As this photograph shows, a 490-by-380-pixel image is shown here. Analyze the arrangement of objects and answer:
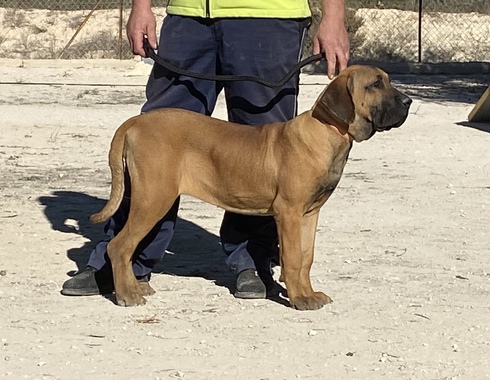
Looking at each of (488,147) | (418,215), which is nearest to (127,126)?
(418,215)

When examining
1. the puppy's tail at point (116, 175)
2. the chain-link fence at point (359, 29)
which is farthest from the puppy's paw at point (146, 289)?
the chain-link fence at point (359, 29)

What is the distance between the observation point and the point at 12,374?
4898 mm

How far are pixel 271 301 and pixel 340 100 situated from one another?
117cm

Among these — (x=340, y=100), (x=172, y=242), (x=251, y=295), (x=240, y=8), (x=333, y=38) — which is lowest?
(x=172, y=242)

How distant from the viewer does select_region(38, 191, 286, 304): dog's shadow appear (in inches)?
267

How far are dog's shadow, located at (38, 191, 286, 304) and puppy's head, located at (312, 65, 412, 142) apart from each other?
3.46 ft

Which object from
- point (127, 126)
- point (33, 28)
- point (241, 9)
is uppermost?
point (241, 9)

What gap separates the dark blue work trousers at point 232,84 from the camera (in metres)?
6.08

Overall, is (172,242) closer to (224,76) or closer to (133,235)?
(133,235)

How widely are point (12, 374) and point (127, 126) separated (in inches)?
61.4

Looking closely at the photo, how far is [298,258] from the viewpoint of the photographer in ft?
19.2

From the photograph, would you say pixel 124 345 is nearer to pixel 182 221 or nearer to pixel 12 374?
pixel 12 374

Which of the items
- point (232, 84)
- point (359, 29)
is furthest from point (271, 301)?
point (359, 29)

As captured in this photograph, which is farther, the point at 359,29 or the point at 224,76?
the point at 359,29
